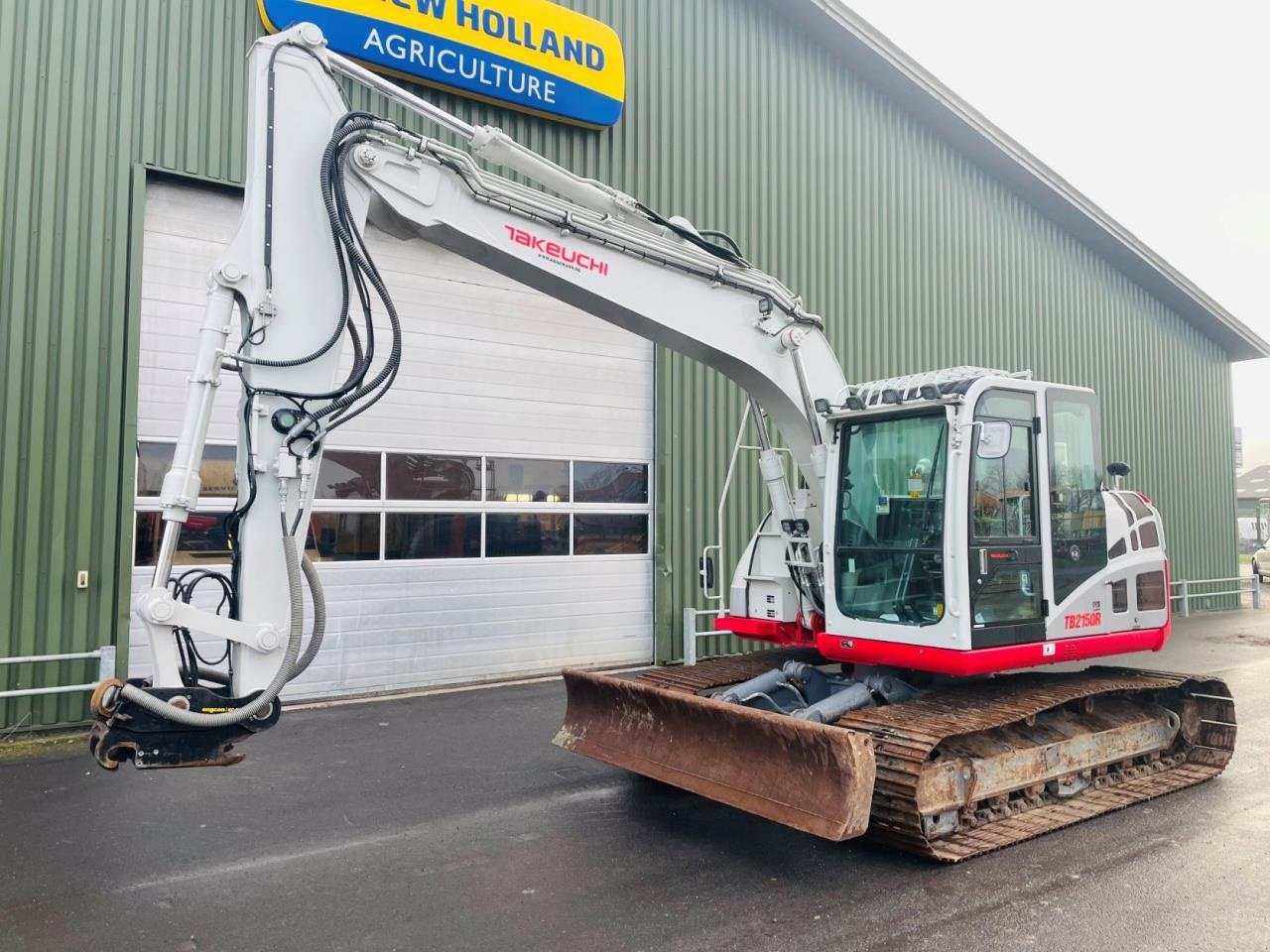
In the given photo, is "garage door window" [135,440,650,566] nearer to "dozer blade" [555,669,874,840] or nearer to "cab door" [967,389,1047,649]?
"dozer blade" [555,669,874,840]

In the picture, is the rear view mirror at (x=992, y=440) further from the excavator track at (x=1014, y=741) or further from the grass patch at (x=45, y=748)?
the grass patch at (x=45, y=748)

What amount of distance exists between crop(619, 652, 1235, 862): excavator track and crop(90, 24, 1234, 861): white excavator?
0.02m

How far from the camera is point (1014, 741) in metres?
5.88

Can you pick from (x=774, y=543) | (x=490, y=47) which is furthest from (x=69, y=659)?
(x=490, y=47)

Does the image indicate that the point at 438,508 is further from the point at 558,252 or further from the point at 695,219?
the point at 558,252

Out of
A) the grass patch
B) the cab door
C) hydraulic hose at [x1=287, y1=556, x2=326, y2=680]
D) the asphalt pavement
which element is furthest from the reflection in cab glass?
the grass patch

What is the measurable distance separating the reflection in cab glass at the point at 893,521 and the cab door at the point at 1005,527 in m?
0.22

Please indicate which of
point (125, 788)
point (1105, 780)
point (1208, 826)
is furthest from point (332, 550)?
point (1208, 826)

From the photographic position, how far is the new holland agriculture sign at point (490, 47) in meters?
9.27

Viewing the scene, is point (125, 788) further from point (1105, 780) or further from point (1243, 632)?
point (1243, 632)

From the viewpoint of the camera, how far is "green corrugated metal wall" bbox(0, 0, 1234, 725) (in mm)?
8055

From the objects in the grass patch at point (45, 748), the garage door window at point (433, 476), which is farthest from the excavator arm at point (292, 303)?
the garage door window at point (433, 476)

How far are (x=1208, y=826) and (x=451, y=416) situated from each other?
7757 millimetres

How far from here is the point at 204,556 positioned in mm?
8766
